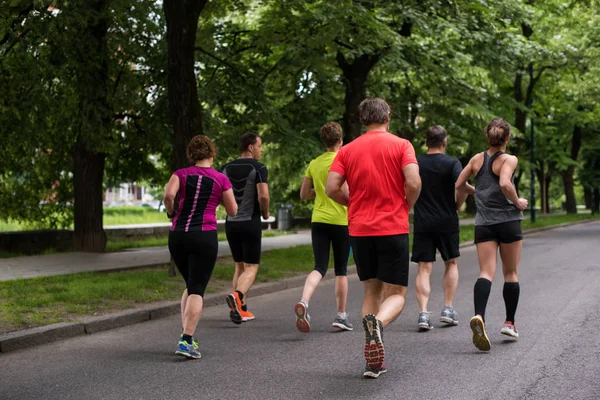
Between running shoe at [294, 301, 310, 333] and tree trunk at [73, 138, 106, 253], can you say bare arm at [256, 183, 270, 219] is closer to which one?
running shoe at [294, 301, 310, 333]

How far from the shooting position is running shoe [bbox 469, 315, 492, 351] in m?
6.26

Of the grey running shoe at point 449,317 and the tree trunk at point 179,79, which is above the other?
the tree trunk at point 179,79

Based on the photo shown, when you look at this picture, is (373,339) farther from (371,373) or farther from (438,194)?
(438,194)

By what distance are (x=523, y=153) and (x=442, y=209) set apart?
31346 mm

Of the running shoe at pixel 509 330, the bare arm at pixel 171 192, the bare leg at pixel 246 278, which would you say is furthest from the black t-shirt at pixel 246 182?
the running shoe at pixel 509 330

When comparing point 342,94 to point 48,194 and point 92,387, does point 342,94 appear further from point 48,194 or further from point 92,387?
point 92,387

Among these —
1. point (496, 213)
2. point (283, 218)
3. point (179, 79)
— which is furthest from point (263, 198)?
point (283, 218)

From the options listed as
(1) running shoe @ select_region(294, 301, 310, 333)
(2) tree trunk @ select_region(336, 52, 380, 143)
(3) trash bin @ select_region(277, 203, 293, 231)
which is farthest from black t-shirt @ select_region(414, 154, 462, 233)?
(3) trash bin @ select_region(277, 203, 293, 231)

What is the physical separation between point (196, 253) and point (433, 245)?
2.55 meters

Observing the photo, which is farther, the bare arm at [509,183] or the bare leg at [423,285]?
the bare leg at [423,285]

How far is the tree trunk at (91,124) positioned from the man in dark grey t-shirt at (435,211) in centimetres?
778

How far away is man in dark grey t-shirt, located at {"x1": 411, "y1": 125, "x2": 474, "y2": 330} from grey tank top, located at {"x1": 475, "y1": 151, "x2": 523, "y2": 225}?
2.16ft

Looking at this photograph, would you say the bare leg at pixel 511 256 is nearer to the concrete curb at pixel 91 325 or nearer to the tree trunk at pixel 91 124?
the concrete curb at pixel 91 325

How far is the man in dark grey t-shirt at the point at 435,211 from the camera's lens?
298 inches
